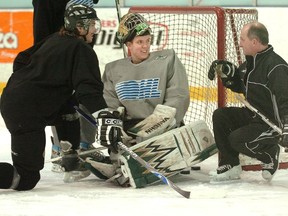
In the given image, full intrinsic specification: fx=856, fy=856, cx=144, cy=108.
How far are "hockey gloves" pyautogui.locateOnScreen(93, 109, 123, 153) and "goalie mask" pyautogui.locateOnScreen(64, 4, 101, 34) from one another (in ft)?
1.52

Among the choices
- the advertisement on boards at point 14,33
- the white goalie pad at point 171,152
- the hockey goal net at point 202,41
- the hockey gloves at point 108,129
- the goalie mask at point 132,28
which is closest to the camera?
the hockey gloves at point 108,129

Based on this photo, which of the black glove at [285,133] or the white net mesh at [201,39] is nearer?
the black glove at [285,133]

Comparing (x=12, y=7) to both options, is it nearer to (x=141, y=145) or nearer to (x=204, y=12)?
(x=204, y=12)

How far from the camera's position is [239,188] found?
343 centimetres

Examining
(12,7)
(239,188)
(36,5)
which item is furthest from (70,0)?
(12,7)

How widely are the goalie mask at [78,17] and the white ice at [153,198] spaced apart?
0.67m

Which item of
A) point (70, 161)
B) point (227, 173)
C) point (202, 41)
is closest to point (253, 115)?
point (227, 173)

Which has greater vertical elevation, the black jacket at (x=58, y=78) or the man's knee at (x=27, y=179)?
the black jacket at (x=58, y=78)

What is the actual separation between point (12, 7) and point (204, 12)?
121 inches

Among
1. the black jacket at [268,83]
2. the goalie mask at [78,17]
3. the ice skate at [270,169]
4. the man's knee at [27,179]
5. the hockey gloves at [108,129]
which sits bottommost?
the man's knee at [27,179]

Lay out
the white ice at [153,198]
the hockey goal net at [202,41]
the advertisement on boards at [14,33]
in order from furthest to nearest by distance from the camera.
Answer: the advertisement on boards at [14,33] → the hockey goal net at [202,41] → the white ice at [153,198]

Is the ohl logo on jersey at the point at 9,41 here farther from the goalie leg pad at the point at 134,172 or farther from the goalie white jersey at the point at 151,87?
the goalie leg pad at the point at 134,172

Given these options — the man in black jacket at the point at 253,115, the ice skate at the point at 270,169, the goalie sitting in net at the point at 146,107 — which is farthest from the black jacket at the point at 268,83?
the goalie sitting in net at the point at 146,107

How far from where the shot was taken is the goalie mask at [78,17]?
355 centimetres
